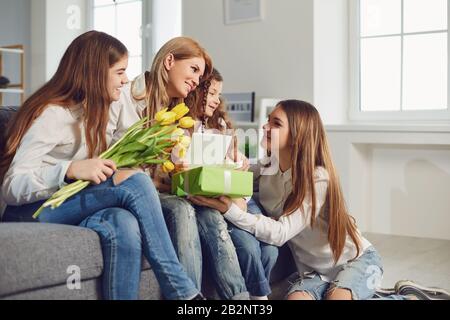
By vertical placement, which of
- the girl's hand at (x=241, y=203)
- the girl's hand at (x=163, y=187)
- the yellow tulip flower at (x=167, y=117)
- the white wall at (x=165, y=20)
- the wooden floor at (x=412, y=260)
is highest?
the white wall at (x=165, y=20)

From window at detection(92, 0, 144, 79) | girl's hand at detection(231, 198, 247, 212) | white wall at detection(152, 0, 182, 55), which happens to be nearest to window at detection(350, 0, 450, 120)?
→ white wall at detection(152, 0, 182, 55)

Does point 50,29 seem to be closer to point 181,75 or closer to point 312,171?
point 181,75

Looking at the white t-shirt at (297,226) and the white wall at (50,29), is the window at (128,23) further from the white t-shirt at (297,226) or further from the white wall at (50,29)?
the white t-shirt at (297,226)

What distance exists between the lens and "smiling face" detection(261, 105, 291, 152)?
1986 millimetres

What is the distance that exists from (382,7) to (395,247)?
137cm

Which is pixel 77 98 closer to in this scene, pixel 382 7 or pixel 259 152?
pixel 259 152

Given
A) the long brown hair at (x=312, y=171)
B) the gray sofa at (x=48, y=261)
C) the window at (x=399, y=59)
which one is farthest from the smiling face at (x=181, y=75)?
the window at (x=399, y=59)

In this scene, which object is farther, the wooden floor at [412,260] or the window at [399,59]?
the window at [399,59]

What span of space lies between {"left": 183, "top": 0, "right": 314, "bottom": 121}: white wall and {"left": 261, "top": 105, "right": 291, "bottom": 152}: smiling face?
65.0 inches

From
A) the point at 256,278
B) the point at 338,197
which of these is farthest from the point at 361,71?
the point at 256,278

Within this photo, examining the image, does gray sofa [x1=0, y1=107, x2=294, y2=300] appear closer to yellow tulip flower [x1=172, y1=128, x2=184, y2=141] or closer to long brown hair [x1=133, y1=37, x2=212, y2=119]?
yellow tulip flower [x1=172, y1=128, x2=184, y2=141]

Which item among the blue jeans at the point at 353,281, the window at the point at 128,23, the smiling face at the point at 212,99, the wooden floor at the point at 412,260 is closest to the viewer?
the blue jeans at the point at 353,281

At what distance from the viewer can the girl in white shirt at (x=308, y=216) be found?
71.9 inches
